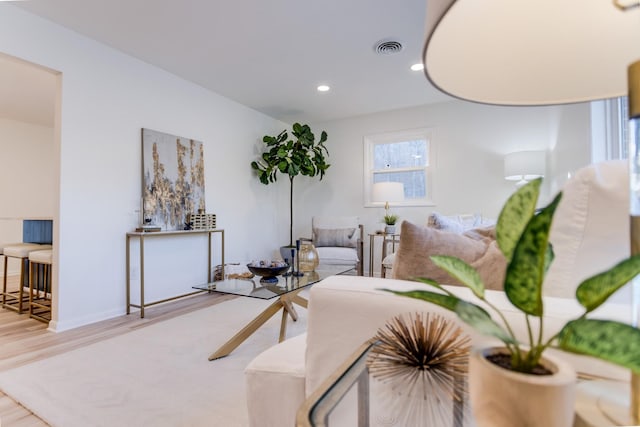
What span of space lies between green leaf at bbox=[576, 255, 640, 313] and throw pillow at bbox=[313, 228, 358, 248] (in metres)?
4.02

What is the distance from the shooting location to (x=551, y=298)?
763 millimetres

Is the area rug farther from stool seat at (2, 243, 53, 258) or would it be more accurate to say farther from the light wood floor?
stool seat at (2, 243, 53, 258)

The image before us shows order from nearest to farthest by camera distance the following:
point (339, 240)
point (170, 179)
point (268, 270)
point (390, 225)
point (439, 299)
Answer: point (439, 299) < point (268, 270) < point (170, 179) < point (390, 225) < point (339, 240)

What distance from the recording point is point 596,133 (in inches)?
72.2

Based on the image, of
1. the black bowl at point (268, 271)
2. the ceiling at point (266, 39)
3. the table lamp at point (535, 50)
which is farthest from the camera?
the ceiling at point (266, 39)

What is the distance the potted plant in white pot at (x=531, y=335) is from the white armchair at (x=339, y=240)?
358cm

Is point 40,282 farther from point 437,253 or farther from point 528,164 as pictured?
point 528,164

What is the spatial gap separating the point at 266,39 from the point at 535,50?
2.63m

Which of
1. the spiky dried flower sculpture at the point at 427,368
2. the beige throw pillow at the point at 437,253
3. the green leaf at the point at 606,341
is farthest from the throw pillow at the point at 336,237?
the green leaf at the point at 606,341

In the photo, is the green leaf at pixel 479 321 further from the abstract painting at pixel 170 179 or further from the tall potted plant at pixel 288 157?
the tall potted plant at pixel 288 157

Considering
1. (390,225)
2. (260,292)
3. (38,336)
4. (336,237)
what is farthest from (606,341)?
(336,237)

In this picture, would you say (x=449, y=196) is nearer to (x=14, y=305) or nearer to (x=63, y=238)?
(x=63, y=238)

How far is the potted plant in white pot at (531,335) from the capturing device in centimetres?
30

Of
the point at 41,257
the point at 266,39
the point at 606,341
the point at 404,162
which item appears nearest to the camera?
the point at 606,341
